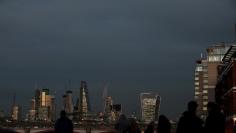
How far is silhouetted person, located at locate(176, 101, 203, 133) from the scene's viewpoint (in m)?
17.1

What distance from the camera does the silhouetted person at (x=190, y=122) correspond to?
56.0 ft

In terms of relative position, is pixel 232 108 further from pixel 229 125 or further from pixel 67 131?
pixel 67 131

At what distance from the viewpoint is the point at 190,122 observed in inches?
674

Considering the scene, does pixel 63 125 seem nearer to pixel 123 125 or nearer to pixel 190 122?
pixel 190 122

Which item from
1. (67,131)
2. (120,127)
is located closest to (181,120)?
(67,131)

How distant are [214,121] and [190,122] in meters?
0.94

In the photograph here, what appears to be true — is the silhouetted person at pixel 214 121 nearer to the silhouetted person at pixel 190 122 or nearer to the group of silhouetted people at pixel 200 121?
the group of silhouetted people at pixel 200 121

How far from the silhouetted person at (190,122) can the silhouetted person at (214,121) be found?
615 millimetres

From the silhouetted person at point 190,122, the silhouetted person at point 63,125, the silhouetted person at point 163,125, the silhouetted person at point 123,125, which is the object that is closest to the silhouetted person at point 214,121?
the silhouetted person at point 190,122

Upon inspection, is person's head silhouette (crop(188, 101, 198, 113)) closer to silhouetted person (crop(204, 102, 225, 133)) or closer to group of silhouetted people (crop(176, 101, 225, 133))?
group of silhouetted people (crop(176, 101, 225, 133))

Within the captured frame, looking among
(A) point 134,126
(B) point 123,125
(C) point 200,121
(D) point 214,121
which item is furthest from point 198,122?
(B) point 123,125

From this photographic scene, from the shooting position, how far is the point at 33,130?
182m

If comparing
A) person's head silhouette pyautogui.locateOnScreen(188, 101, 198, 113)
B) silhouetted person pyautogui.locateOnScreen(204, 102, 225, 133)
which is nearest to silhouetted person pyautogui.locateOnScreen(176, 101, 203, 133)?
person's head silhouette pyautogui.locateOnScreen(188, 101, 198, 113)

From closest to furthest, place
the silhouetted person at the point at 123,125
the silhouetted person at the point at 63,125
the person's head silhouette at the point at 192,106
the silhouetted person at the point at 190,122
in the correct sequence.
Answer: the silhouetted person at the point at 190,122, the person's head silhouette at the point at 192,106, the silhouetted person at the point at 63,125, the silhouetted person at the point at 123,125
